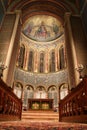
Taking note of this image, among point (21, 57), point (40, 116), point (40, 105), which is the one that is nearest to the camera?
point (40, 116)

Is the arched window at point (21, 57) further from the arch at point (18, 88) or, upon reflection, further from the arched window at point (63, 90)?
the arched window at point (63, 90)

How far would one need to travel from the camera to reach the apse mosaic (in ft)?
62.2

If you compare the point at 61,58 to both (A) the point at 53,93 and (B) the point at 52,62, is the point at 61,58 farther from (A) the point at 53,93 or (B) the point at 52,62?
(A) the point at 53,93

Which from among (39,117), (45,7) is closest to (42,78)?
(45,7)

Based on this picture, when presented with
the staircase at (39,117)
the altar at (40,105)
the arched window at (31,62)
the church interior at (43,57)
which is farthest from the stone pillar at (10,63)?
the arched window at (31,62)

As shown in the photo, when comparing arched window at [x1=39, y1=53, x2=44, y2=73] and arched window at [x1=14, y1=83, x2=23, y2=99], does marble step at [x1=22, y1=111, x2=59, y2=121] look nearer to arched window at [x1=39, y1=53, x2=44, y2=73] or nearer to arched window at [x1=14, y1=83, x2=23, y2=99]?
arched window at [x1=14, y1=83, x2=23, y2=99]

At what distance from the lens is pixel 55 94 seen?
1622 cm

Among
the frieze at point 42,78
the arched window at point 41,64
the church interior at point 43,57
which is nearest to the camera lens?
the church interior at point 43,57

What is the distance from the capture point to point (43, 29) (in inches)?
784

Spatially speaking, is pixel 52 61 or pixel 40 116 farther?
pixel 52 61

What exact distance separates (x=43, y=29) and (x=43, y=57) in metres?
4.10

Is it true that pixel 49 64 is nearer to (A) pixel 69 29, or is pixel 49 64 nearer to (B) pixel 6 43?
(A) pixel 69 29

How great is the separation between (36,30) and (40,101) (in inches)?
434

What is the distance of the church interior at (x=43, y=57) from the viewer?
7.27 m
